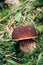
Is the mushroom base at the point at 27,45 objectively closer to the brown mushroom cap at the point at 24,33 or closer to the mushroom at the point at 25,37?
the mushroom at the point at 25,37

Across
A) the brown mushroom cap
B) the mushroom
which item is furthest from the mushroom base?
the brown mushroom cap

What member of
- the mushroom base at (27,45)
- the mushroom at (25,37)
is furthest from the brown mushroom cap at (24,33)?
the mushroom base at (27,45)

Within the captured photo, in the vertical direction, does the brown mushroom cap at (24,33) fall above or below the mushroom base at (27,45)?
above

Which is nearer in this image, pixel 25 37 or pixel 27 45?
pixel 25 37

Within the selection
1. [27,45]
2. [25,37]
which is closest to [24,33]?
[25,37]

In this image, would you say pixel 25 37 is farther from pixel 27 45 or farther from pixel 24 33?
pixel 27 45

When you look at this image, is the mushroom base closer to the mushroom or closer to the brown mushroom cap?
the mushroom

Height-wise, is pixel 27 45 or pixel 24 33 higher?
pixel 24 33

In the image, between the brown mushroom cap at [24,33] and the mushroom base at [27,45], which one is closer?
the brown mushroom cap at [24,33]
